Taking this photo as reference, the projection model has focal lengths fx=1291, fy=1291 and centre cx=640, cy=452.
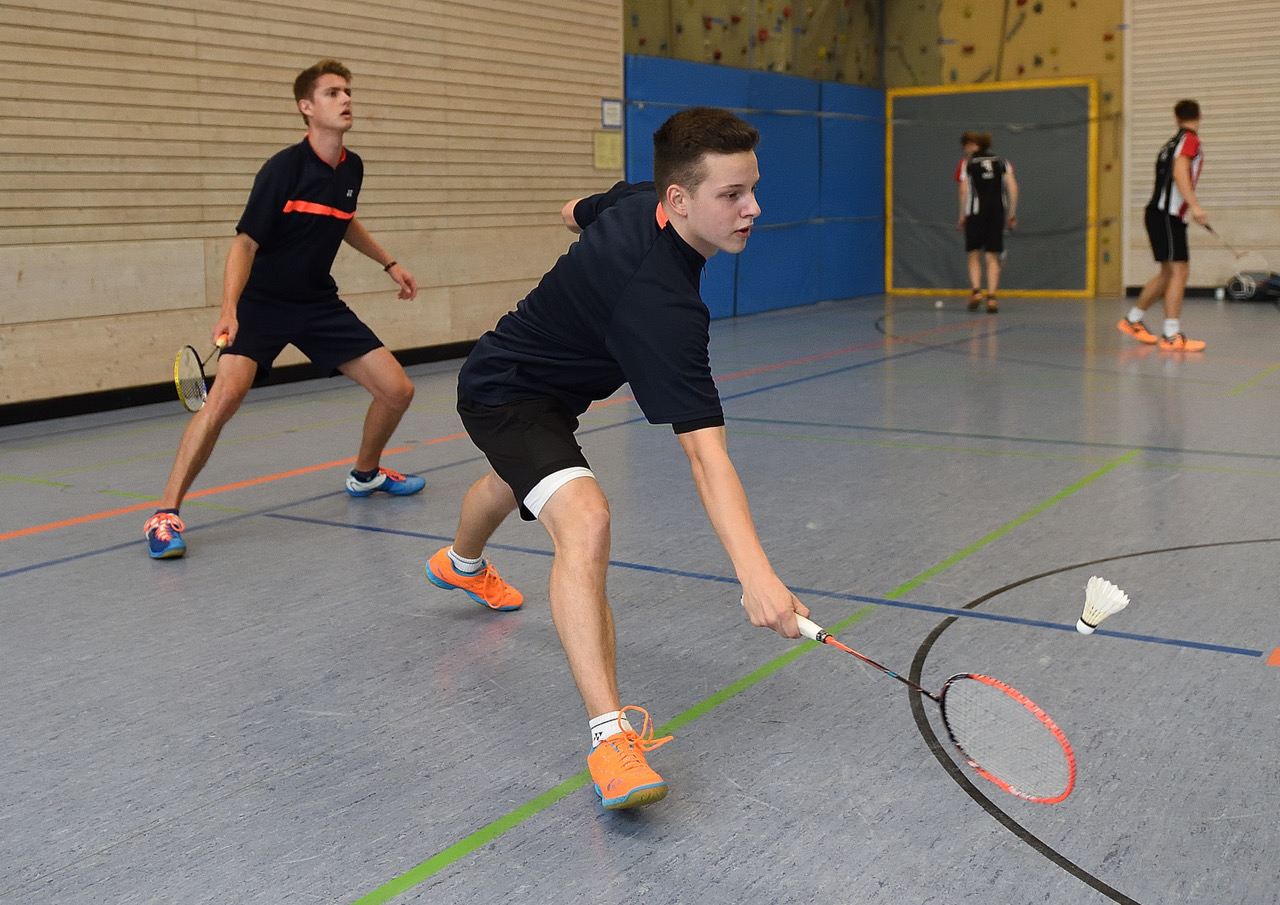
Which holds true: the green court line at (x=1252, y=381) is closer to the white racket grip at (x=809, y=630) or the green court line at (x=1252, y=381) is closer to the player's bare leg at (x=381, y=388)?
the player's bare leg at (x=381, y=388)

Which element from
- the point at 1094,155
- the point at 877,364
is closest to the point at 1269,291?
the point at 1094,155

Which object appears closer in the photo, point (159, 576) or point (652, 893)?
point (652, 893)

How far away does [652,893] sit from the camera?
230cm

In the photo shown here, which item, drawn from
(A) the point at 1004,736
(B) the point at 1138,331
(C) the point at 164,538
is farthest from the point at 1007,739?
(B) the point at 1138,331

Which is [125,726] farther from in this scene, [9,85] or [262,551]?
[9,85]

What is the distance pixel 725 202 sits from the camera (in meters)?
2.64

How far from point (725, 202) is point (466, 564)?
1668mm

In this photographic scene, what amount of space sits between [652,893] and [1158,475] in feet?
13.3

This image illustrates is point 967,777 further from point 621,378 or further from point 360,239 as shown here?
point 360,239

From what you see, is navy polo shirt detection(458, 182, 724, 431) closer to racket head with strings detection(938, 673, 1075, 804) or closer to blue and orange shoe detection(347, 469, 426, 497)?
racket head with strings detection(938, 673, 1075, 804)

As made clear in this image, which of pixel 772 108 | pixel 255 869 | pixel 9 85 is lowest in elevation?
pixel 255 869

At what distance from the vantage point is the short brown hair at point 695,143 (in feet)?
8.55

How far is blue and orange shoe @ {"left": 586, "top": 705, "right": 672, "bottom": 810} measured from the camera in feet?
8.32

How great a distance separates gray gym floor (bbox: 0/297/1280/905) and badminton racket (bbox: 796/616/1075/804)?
129 millimetres
